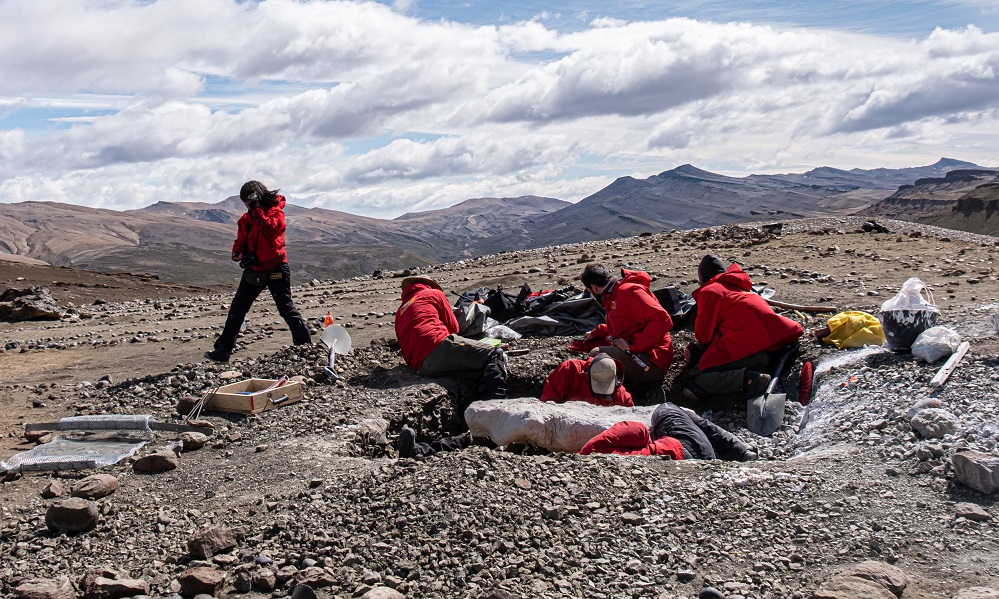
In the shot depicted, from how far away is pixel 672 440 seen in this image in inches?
215

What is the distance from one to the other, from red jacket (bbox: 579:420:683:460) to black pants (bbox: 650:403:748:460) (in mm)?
193

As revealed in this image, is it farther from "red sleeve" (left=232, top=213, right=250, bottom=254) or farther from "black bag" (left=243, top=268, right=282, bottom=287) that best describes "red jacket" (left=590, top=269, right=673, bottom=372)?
"red sleeve" (left=232, top=213, right=250, bottom=254)

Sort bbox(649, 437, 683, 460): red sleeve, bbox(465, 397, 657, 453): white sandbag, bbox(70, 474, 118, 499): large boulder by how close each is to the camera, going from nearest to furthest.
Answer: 1. bbox(70, 474, 118, 499): large boulder
2. bbox(649, 437, 683, 460): red sleeve
3. bbox(465, 397, 657, 453): white sandbag

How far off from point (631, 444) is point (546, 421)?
1328 mm

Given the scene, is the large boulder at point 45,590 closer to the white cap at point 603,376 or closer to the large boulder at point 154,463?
the large boulder at point 154,463

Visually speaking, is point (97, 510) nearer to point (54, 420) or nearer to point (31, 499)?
point (31, 499)

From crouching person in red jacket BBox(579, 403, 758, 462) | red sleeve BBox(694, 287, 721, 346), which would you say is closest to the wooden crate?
crouching person in red jacket BBox(579, 403, 758, 462)

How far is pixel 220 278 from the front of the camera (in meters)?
103

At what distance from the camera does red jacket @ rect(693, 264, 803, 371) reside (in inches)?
292

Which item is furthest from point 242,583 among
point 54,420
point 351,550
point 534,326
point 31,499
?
point 534,326

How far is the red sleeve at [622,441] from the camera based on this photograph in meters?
5.36

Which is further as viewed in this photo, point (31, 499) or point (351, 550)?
point (31, 499)

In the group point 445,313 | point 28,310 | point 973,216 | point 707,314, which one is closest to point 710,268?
point 707,314

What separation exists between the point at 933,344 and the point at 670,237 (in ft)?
45.7
